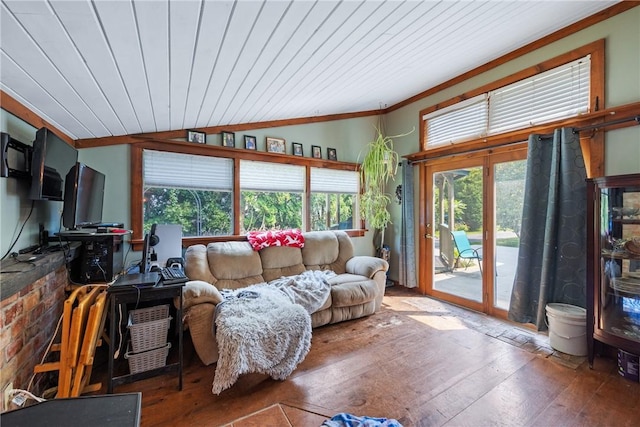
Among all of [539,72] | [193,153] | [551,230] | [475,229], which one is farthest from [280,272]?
[539,72]

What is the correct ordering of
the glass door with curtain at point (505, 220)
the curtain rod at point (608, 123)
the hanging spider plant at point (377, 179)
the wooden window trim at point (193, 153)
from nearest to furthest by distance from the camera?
the curtain rod at point (608, 123) < the wooden window trim at point (193, 153) < the glass door with curtain at point (505, 220) < the hanging spider plant at point (377, 179)

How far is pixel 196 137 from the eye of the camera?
10.5 feet

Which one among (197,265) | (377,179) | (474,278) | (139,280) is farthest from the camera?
(377,179)

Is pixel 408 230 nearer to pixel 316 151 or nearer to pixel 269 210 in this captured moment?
pixel 316 151

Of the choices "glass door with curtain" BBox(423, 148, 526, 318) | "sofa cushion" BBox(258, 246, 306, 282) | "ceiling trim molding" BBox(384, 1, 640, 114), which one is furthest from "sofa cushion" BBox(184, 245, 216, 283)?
"ceiling trim molding" BBox(384, 1, 640, 114)

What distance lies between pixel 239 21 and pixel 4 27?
856 millimetres

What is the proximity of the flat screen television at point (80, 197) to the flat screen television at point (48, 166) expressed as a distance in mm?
60

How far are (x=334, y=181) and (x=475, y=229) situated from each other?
2.06 m

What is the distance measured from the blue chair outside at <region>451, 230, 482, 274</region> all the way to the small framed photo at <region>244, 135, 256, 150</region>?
2.89m

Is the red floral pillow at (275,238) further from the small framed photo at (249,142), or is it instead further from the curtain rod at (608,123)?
the curtain rod at (608,123)

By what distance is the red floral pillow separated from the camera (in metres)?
3.29

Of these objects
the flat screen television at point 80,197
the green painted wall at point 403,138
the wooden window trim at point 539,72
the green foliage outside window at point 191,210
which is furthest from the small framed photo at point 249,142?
→ the wooden window trim at point 539,72

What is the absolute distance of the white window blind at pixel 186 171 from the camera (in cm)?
301

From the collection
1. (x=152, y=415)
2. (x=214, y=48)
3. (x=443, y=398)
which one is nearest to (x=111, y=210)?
(x=152, y=415)
